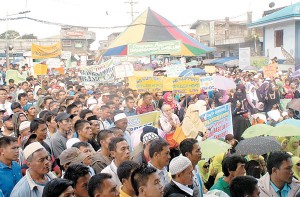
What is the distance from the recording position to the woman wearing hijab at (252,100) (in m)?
13.8

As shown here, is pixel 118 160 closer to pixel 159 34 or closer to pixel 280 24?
pixel 159 34

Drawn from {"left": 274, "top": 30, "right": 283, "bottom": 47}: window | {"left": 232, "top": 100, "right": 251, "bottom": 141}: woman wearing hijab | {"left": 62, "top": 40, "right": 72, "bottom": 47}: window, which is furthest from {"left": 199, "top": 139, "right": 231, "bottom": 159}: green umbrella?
{"left": 62, "top": 40, "right": 72, "bottom": 47}: window

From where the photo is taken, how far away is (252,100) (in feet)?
46.4

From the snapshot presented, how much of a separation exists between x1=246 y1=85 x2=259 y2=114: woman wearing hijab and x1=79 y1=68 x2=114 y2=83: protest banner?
457 cm

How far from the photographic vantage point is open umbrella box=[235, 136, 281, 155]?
19.4ft

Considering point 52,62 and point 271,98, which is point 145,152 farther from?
point 52,62

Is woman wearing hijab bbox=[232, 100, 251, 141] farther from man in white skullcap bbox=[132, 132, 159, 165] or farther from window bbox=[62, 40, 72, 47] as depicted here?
window bbox=[62, 40, 72, 47]

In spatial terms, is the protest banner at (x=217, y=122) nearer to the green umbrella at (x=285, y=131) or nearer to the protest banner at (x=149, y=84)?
the green umbrella at (x=285, y=131)

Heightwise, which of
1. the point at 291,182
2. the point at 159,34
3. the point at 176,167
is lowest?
the point at 291,182

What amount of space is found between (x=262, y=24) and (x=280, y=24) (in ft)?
4.68

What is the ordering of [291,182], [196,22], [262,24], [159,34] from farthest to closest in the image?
[196,22] → [262,24] → [159,34] → [291,182]

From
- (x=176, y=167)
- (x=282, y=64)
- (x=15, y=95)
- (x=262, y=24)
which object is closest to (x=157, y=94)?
(x=15, y=95)

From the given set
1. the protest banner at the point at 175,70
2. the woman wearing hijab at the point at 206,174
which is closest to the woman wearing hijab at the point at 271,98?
the protest banner at the point at 175,70

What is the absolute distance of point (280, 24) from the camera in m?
28.0
